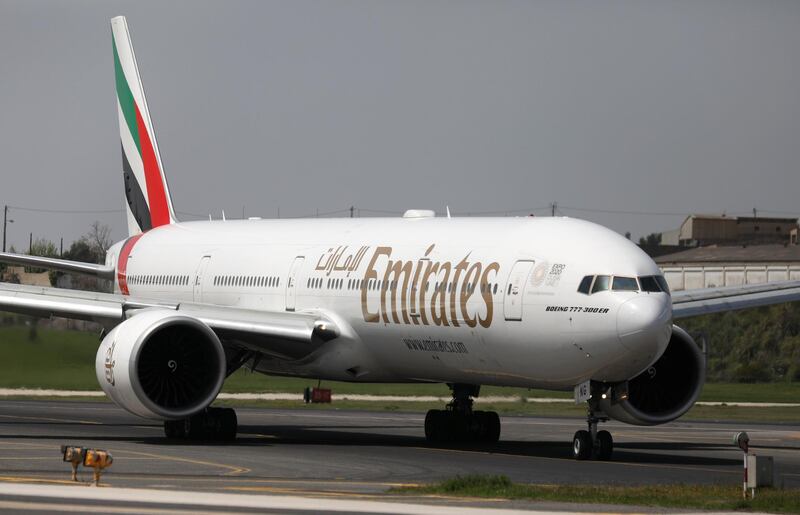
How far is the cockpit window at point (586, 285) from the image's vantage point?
1102 inches

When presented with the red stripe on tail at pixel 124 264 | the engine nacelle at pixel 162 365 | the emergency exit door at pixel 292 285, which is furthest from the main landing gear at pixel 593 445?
the red stripe on tail at pixel 124 264

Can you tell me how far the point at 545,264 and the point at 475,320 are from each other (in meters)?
1.77

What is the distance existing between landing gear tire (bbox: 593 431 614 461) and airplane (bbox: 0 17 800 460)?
0.02 m

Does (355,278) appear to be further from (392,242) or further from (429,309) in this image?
(429,309)

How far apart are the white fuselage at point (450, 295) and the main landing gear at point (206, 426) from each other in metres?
2.23

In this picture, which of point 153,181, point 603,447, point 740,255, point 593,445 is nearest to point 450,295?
point 593,445

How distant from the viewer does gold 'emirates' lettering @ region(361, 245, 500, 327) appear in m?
30.1

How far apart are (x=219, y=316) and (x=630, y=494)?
525 inches

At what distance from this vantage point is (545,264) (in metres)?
29.1

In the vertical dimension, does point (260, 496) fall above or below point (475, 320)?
below

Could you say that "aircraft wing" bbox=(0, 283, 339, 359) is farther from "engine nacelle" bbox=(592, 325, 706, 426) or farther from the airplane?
"engine nacelle" bbox=(592, 325, 706, 426)

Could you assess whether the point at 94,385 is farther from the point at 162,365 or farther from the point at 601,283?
the point at 601,283

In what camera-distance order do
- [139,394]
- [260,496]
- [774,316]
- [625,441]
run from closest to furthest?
[260,496]
[139,394]
[625,441]
[774,316]

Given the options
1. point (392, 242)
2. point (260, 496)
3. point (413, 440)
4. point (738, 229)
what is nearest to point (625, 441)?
point (413, 440)
